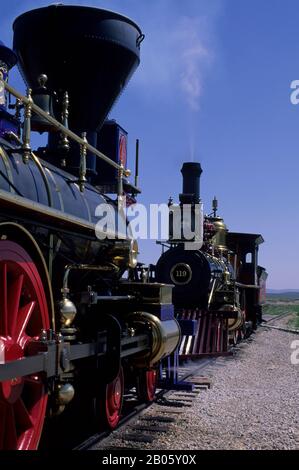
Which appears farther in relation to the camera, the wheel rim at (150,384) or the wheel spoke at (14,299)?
the wheel rim at (150,384)

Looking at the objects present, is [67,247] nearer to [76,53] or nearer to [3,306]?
[3,306]

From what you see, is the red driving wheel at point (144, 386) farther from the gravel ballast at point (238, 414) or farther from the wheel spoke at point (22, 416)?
the wheel spoke at point (22, 416)

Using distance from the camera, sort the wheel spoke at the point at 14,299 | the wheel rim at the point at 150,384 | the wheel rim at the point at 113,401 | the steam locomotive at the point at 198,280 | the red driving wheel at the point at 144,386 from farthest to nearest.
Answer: the steam locomotive at the point at 198,280 < the wheel rim at the point at 150,384 < the red driving wheel at the point at 144,386 < the wheel rim at the point at 113,401 < the wheel spoke at the point at 14,299

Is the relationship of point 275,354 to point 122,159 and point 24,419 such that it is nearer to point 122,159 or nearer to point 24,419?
point 122,159

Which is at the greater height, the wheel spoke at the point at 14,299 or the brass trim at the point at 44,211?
the brass trim at the point at 44,211

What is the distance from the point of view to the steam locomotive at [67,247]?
396cm

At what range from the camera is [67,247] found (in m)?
5.12

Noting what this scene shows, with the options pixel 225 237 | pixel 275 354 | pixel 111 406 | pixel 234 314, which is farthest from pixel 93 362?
pixel 225 237

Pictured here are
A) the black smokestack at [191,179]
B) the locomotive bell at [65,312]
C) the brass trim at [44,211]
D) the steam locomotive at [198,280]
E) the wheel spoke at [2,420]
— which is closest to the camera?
the brass trim at [44,211]

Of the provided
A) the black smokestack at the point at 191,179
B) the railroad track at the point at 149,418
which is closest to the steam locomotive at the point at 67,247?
the railroad track at the point at 149,418

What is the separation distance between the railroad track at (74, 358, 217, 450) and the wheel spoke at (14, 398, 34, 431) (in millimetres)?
1447

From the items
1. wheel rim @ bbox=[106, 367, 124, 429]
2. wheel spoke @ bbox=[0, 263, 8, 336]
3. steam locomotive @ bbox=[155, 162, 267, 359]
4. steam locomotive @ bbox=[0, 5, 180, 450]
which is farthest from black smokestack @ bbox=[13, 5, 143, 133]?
steam locomotive @ bbox=[155, 162, 267, 359]

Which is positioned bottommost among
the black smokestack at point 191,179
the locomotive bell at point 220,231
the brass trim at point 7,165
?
the brass trim at point 7,165
